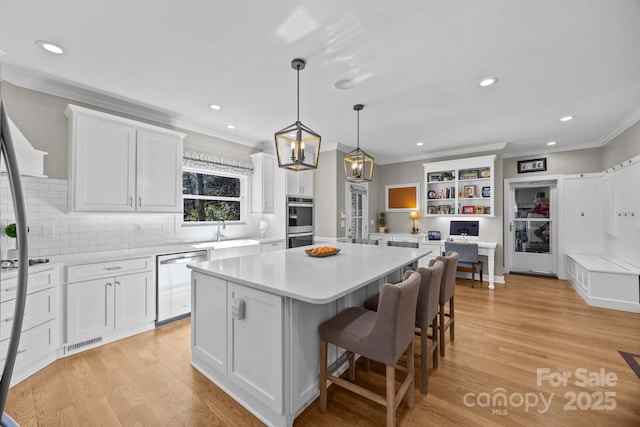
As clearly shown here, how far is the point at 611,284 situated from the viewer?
3727mm

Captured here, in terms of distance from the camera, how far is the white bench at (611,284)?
11.7 ft

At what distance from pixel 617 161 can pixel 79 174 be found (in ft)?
23.5

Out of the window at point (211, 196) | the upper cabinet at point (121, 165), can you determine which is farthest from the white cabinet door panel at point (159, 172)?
the window at point (211, 196)

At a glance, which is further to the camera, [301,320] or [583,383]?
[583,383]

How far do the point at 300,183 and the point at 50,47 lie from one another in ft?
11.3

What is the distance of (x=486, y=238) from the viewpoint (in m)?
5.24

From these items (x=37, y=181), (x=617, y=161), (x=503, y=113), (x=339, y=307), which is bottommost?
(x=339, y=307)

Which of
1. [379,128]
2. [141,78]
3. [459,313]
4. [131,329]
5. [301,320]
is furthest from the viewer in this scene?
[379,128]

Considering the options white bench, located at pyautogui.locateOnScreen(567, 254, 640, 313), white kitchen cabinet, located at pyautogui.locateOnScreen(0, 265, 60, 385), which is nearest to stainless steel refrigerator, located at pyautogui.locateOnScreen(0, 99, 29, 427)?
white kitchen cabinet, located at pyautogui.locateOnScreen(0, 265, 60, 385)

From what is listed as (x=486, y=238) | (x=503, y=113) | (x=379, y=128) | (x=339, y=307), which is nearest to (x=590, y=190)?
(x=486, y=238)

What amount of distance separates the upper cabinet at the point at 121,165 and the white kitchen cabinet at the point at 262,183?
4.42ft

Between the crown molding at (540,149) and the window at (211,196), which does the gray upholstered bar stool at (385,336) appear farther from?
the crown molding at (540,149)

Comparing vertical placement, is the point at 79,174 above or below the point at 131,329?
above

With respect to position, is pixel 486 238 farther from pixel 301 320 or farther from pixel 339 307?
pixel 301 320
